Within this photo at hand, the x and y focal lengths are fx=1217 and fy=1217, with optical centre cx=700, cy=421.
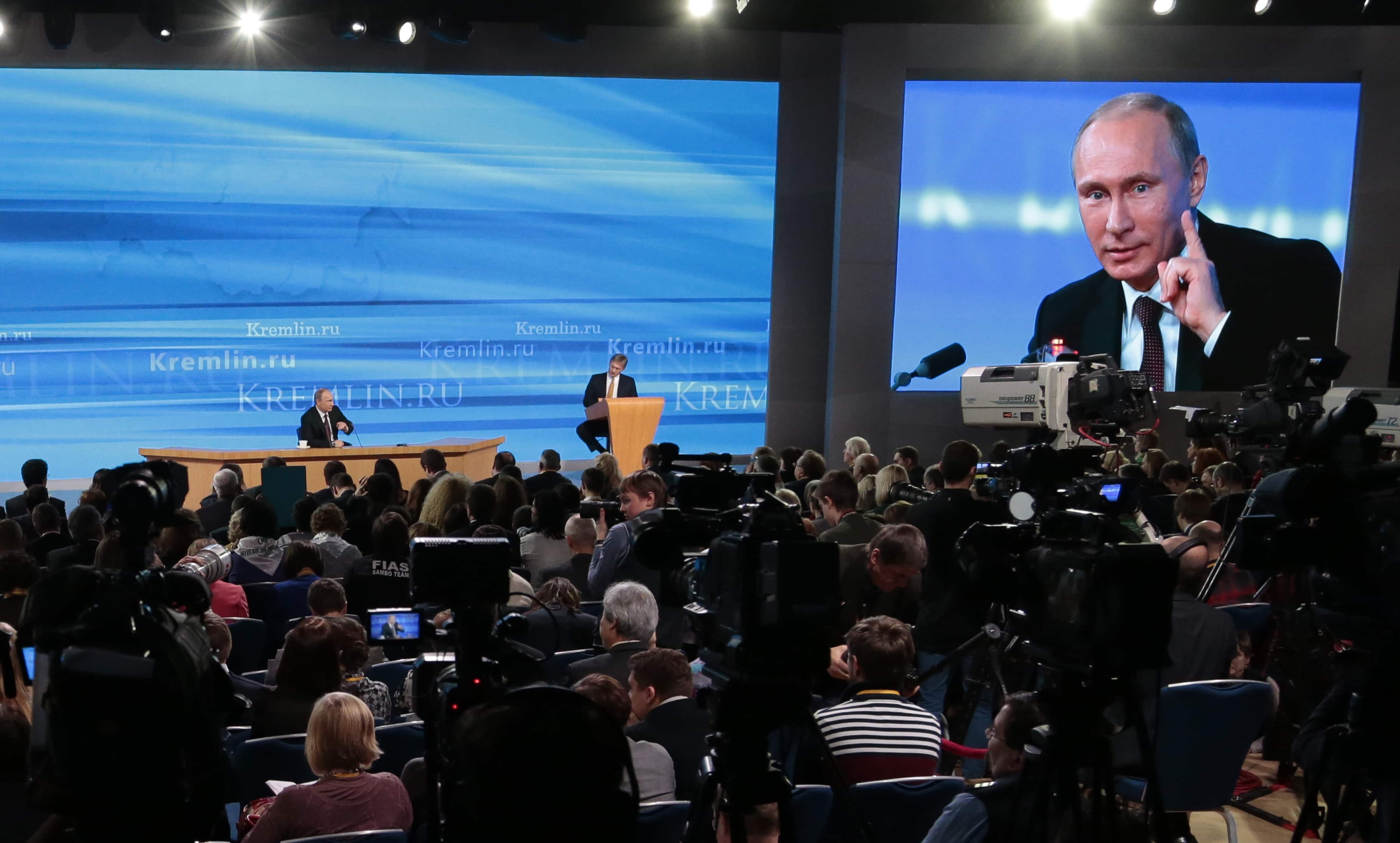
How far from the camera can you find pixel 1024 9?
11.2 meters

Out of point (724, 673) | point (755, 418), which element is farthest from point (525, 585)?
point (755, 418)

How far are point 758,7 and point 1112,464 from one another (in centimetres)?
572

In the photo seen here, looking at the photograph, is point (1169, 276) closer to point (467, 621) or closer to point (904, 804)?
point (904, 804)

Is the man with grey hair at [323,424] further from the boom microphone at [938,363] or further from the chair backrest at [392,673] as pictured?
the chair backrest at [392,673]

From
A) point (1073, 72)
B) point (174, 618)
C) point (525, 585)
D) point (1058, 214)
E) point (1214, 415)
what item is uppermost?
point (1073, 72)

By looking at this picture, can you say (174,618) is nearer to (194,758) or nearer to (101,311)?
(194,758)

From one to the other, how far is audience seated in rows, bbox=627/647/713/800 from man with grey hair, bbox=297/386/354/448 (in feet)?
22.1

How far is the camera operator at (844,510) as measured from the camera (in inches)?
210

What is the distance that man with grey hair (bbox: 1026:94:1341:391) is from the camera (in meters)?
11.2

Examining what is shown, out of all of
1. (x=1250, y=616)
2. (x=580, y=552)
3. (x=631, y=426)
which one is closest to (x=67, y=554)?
(x=580, y=552)

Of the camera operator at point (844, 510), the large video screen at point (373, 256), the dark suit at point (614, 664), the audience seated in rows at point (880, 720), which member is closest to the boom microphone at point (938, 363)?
the large video screen at point (373, 256)

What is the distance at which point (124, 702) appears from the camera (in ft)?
6.52

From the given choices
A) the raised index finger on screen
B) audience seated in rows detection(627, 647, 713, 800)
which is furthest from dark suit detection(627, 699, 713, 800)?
the raised index finger on screen

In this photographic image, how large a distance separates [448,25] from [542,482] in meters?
4.92
